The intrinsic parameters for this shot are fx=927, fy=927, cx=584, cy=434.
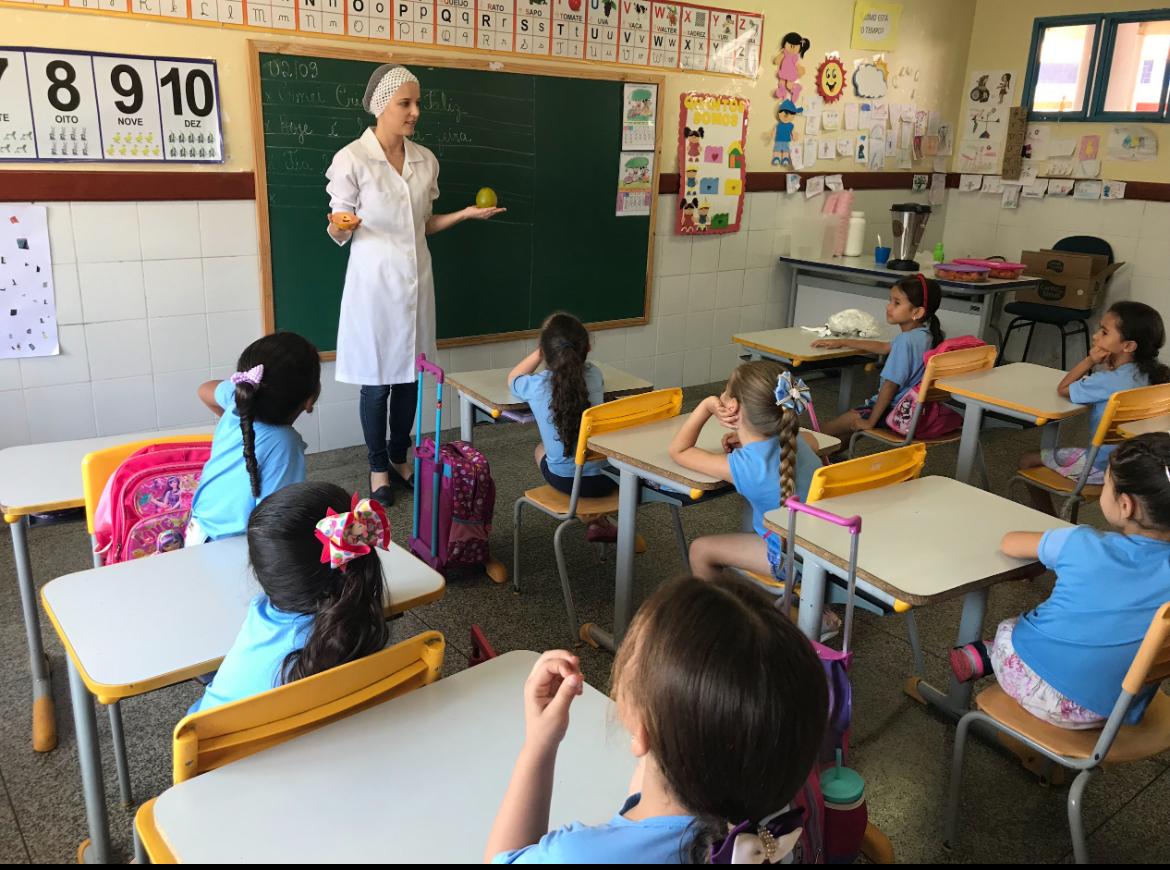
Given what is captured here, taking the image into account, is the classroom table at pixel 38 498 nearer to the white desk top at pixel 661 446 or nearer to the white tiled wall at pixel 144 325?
the white desk top at pixel 661 446

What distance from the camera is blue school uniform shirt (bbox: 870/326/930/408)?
3863mm

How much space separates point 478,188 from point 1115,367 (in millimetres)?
2840

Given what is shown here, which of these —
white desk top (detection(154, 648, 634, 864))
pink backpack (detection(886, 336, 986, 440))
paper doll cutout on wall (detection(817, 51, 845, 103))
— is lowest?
pink backpack (detection(886, 336, 986, 440))

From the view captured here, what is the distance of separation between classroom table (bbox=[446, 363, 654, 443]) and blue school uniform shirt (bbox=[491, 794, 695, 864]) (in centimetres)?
215

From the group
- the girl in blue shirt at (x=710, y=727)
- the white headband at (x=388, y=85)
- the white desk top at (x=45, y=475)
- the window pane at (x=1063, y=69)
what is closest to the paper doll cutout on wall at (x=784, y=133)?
the window pane at (x=1063, y=69)

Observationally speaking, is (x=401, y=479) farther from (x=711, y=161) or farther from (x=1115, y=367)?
(x=1115, y=367)

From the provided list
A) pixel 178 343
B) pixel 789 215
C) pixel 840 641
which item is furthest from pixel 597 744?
pixel 789 215

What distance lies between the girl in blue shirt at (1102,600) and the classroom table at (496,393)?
1.62 m

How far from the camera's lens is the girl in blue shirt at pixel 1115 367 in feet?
10.6

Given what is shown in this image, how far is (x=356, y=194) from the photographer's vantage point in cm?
367

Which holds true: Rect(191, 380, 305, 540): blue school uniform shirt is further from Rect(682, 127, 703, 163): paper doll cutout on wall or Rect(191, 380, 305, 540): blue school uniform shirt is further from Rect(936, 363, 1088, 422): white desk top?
Rect(682, 127, 703, 163): paper doll cutout on wall

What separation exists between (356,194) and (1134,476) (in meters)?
2.90

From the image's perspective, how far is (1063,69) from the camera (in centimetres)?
633

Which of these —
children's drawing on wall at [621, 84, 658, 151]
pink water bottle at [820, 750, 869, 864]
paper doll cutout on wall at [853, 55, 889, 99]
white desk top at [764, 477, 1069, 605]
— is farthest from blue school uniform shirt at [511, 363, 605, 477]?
paper doll cutout on wall at [853, 55, 889, 99]
